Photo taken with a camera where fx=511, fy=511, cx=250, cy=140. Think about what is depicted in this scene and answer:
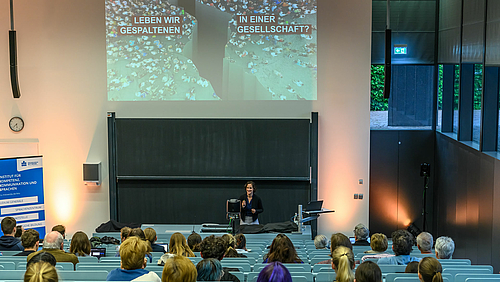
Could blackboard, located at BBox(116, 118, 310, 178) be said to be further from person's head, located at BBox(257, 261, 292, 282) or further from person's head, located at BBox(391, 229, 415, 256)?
person's head, located at BBox(257, 261, 292, 282)

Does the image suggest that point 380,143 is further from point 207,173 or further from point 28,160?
point 28,160

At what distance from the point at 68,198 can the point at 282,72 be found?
4.90 metres

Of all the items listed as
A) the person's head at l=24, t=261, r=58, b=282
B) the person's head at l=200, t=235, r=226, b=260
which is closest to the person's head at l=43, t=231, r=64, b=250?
the person's head at l=200, t=235, r=226, b=260

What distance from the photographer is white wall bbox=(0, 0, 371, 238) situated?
32.2 feet

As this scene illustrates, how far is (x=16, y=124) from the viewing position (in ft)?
32.7

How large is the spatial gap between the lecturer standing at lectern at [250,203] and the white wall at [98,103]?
5.74 feet

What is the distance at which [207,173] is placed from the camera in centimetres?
978

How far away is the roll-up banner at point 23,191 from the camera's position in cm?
950

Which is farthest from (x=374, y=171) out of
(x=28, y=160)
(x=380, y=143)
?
(x=28, y=160)

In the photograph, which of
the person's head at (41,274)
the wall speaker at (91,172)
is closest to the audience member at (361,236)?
the person's head at (41,274)

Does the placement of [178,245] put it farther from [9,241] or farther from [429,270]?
[9,241]

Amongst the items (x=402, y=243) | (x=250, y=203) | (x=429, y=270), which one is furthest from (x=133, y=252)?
(x=250, y=203)

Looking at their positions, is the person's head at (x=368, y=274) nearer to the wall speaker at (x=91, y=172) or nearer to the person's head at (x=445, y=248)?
the person's head at (x=445, y=248)

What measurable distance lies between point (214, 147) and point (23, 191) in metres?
3.71
